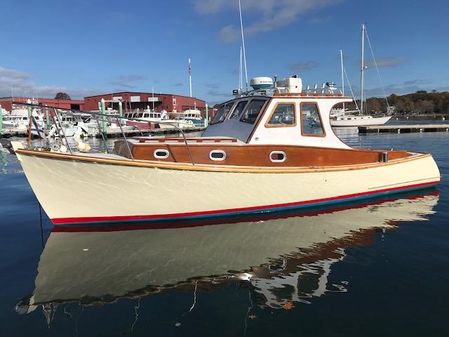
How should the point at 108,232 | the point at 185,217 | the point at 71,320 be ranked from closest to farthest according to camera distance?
the point at 71,320 < the point at 108,232 < the point at 185,217

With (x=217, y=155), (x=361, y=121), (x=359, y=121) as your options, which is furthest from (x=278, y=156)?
(x=361, y=121)

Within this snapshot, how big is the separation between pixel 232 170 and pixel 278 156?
140cm

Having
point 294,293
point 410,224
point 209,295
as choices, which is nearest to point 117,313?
point 209,295

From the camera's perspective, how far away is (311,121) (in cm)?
943

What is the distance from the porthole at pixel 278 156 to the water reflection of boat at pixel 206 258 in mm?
1368

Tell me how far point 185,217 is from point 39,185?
3072mm

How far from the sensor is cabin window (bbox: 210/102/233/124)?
34.2 ft

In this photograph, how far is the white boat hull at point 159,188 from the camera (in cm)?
729

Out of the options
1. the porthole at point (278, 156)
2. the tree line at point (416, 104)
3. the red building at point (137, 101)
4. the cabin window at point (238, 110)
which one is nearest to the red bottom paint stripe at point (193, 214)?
the porthole at point (278, 156)

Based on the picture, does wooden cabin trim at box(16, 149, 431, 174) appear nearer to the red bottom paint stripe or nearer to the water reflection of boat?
the red bottom paint stripe

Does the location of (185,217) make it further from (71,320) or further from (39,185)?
(71,320)

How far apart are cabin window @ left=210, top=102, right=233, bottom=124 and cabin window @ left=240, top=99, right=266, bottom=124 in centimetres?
100

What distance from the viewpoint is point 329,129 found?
9.44 m

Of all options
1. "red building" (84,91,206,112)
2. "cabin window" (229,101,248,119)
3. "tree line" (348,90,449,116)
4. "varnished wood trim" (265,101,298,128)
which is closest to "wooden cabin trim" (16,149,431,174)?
"varnished wood trim" (265,101,298,128)
